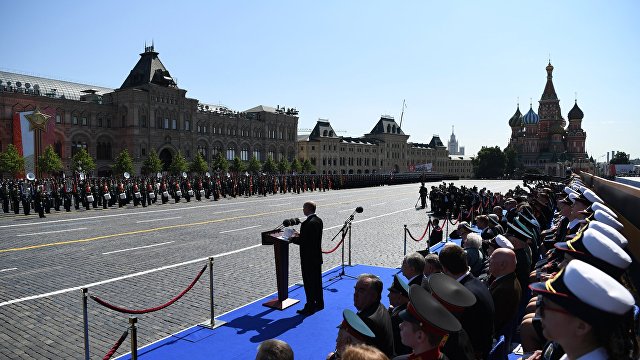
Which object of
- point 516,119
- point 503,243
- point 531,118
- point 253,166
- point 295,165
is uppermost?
point 516,119

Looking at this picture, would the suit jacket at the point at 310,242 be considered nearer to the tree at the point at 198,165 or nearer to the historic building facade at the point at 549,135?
the tree at the point at 198,165

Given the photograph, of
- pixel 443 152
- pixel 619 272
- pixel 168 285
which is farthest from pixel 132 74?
pixel 443 152

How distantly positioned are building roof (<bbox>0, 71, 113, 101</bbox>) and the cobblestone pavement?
155 ft

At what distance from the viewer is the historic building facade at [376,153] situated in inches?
4272

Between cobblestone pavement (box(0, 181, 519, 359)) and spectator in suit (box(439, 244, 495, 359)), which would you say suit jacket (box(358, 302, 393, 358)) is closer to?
spectator in suit (box(439, 244, 495, 359))

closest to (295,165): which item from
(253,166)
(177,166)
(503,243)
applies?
(253,166)

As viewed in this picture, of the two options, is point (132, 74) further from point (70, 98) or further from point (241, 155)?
point (241, 155)

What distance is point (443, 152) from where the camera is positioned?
150875mm

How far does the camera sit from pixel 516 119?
12794cm

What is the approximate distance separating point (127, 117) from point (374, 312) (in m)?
70.5

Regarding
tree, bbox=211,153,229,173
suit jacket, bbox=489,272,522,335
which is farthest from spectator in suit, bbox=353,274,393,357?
tree, bbox=211,153,229,173

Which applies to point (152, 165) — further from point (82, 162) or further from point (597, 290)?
point (597, 290)

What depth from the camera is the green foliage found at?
76.5m

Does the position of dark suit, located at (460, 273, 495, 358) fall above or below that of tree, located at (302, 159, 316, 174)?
below
